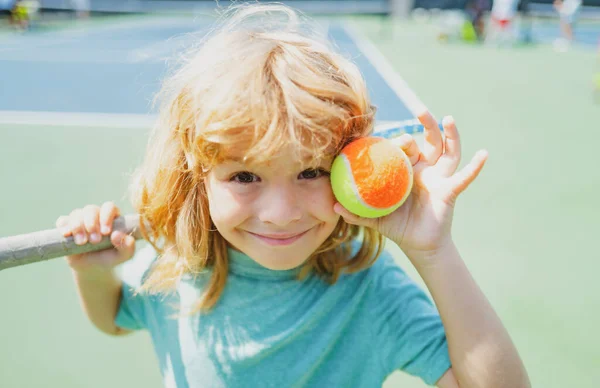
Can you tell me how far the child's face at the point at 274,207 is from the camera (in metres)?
1.45

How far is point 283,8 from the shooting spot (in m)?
1.86

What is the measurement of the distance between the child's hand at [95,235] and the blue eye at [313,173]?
0.52 metres

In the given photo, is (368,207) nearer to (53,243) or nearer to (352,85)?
(352,85)

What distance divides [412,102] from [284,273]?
570 centimetres

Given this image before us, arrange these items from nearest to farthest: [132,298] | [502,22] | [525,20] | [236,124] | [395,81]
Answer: [236,124]
[132,298]
[395,81]
[502,22]
[525,20]

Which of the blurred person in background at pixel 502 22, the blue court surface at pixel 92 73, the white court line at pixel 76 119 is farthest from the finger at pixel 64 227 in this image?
the blurred person in background at pixel 502 22

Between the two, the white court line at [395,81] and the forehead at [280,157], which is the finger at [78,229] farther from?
the white court line at [395,81]

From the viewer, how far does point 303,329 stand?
64.4 inches

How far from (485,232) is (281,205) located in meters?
2.66

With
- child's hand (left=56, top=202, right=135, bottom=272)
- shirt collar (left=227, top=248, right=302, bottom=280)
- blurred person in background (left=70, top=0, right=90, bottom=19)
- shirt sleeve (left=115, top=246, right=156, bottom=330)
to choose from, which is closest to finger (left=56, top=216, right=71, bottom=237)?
child's hand (left=56, top=202, right=135, bottom=272)

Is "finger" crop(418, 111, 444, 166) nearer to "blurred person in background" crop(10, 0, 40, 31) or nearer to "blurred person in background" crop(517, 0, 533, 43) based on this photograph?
"blurred person in background" crop(10, 0, 40, 31)

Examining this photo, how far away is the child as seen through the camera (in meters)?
1.45

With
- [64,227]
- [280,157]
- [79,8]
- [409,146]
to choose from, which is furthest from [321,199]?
[79,8]

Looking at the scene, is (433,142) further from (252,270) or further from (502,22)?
(502,22)
